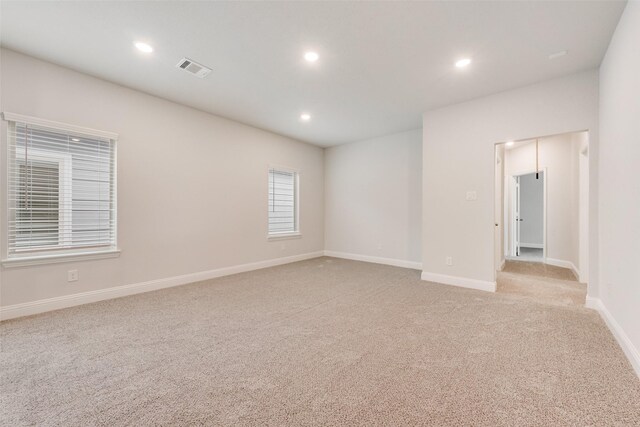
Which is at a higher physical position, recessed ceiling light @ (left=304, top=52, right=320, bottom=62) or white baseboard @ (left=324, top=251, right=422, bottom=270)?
recessed ceiling light @ (left=304, top=52, right=320, bottom=62)

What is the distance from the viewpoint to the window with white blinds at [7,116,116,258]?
9.38 ft

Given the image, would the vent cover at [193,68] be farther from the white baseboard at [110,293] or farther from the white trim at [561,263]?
the white trim at [561,263]

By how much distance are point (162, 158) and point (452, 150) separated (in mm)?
4280

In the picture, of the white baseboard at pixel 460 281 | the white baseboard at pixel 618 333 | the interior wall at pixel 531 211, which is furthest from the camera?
the interior wall at pixel 531 211

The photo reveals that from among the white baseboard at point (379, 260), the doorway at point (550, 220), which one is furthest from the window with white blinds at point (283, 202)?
the doorway at point (550, 220)

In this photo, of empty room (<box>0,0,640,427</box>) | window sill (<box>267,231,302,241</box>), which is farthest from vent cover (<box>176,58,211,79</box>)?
window sill (<box>267,231,302,241</box>)

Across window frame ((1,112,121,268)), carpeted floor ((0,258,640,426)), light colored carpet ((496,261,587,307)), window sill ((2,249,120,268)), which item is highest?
window frame ((1,112,121,268))

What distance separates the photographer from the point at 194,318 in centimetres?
284

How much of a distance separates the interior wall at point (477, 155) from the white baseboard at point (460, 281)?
1 cm

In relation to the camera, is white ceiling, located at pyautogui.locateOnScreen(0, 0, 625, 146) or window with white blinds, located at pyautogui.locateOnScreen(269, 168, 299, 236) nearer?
white ceiling, located at pyautogui.locateOnScreen(0, 0, 625, 146)

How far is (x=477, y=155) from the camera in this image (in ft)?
12.7

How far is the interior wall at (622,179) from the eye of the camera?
76.9 inches

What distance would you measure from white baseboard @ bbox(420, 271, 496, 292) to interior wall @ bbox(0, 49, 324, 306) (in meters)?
2.93

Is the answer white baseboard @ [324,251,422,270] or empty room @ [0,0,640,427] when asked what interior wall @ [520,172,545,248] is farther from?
white baseboard @ [324,251,422,270]
